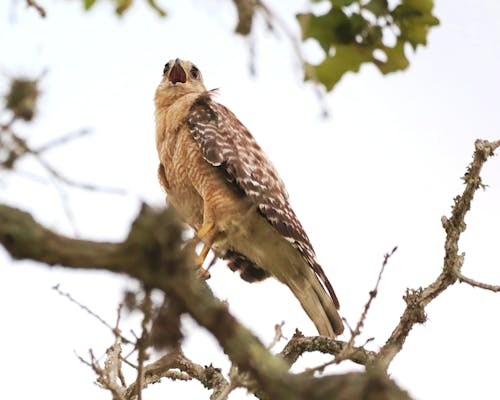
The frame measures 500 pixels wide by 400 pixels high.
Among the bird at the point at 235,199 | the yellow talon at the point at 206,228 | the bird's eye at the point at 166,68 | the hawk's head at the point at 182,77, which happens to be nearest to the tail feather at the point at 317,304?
the bird at the point at 235,199

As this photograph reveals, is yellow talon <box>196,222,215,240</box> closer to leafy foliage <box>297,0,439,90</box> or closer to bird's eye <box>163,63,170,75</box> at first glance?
bird's eye <box>163,63,170,75</box>

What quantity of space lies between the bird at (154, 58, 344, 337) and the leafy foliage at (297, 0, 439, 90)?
4.44 m

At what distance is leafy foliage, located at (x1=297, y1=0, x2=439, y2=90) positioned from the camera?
98.4 inches

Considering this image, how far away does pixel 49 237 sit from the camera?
215cm

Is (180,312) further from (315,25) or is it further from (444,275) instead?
(444,275)

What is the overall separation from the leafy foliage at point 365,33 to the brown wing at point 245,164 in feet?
15.1

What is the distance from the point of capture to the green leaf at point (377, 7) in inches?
99.3

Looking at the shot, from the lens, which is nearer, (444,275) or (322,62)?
(322,62)

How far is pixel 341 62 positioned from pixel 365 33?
0.38 ft

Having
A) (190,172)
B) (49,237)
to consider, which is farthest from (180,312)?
(190,172)

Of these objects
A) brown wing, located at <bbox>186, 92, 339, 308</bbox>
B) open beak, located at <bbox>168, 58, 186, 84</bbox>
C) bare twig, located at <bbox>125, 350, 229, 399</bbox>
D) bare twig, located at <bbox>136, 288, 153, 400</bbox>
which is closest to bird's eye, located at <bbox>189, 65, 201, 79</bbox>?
open beak, located at <bbox>168, 58, 186, 84</bbox>

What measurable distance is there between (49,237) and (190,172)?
5557 millimetres

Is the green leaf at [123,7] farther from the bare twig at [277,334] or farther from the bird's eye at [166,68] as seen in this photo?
the bird's eye at [166,68]

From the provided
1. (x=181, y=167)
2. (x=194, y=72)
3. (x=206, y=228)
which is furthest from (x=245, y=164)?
(x=194, y=72)
